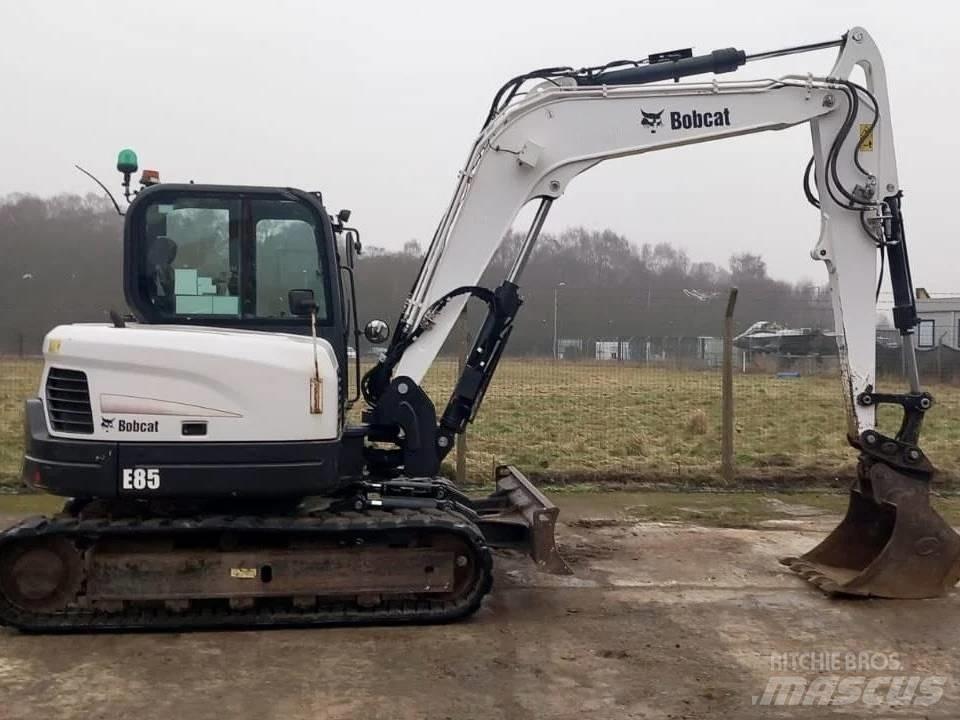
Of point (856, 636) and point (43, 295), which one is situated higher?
point (43, 295)

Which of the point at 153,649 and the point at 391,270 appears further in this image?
the point at 391,270

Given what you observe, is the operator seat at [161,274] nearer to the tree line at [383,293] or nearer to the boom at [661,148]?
the tree line at [383,293]

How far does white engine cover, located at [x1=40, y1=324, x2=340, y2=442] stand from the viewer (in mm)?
5465

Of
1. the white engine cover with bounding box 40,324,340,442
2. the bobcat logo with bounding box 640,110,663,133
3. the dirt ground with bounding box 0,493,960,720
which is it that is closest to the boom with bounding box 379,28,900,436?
the bobcat logo with bounding box 640,110,663,133

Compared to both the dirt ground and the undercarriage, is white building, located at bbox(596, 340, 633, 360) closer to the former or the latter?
the dirt ground

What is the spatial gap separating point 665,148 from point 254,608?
430cm

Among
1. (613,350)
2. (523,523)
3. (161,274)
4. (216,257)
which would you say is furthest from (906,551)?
(613,350)

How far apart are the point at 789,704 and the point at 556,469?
6.19m

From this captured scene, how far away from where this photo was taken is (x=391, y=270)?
877 centimetres

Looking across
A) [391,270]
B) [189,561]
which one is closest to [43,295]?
[391,270]

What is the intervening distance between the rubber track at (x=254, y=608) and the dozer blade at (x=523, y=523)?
412 millimetres

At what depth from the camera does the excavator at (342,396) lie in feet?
18.1

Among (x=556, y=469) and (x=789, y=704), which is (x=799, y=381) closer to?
(x=556, y=469)

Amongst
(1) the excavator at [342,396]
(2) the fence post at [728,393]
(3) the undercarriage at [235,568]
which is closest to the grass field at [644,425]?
(2) the fence post at [728,393]
